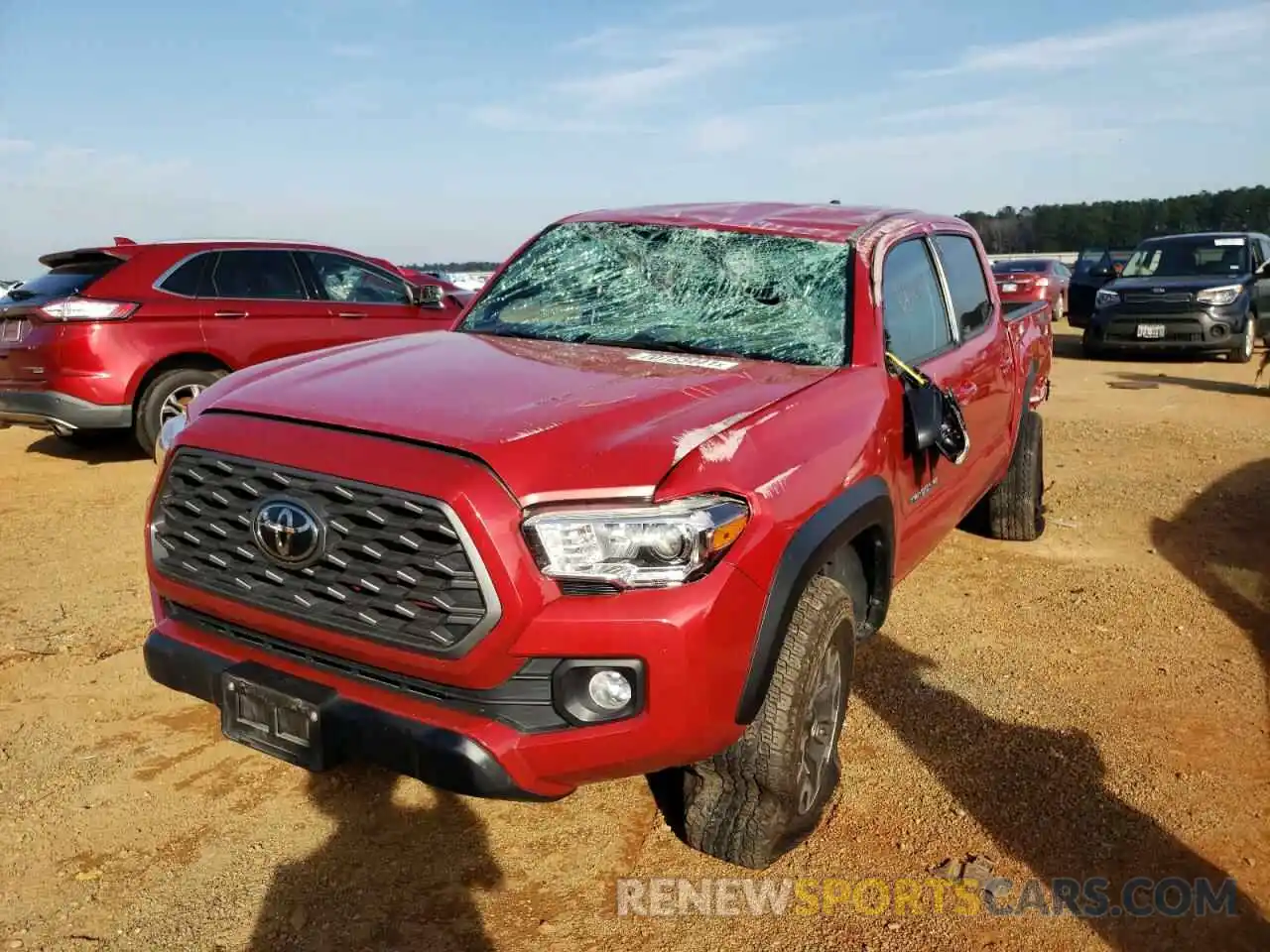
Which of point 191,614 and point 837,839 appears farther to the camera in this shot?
point 837,839

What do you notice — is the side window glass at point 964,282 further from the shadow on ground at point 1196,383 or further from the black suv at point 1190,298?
the black suv at point 1190,298

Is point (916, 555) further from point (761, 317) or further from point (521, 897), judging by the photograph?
point (521, 897)

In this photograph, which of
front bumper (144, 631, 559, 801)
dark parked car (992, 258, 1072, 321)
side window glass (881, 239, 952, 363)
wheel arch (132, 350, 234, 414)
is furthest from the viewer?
dark parked car (992, 258, 1072, 321)

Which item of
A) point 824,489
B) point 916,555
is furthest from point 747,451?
point 916,555

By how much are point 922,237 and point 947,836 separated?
7.77ft

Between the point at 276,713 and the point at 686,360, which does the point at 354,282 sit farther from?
the point at 276,713

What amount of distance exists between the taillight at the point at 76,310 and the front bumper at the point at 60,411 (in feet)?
1.67

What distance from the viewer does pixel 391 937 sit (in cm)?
246

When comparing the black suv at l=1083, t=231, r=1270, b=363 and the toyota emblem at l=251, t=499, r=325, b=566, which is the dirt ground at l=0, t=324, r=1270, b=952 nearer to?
the toyota emblem at l=251, t=499, r=325, b=566

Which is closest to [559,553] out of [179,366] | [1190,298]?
[179,366]

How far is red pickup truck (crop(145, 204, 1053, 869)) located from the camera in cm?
222

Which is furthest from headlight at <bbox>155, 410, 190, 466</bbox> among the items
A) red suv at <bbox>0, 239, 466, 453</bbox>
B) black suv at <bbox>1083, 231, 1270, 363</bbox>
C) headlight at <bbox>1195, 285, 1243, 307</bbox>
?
headlight at <bbox>1195, 285, 1243, 307</bbox>

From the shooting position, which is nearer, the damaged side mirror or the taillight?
the damaged side mirror

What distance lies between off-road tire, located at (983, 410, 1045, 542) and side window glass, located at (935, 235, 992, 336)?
3.07 feet
